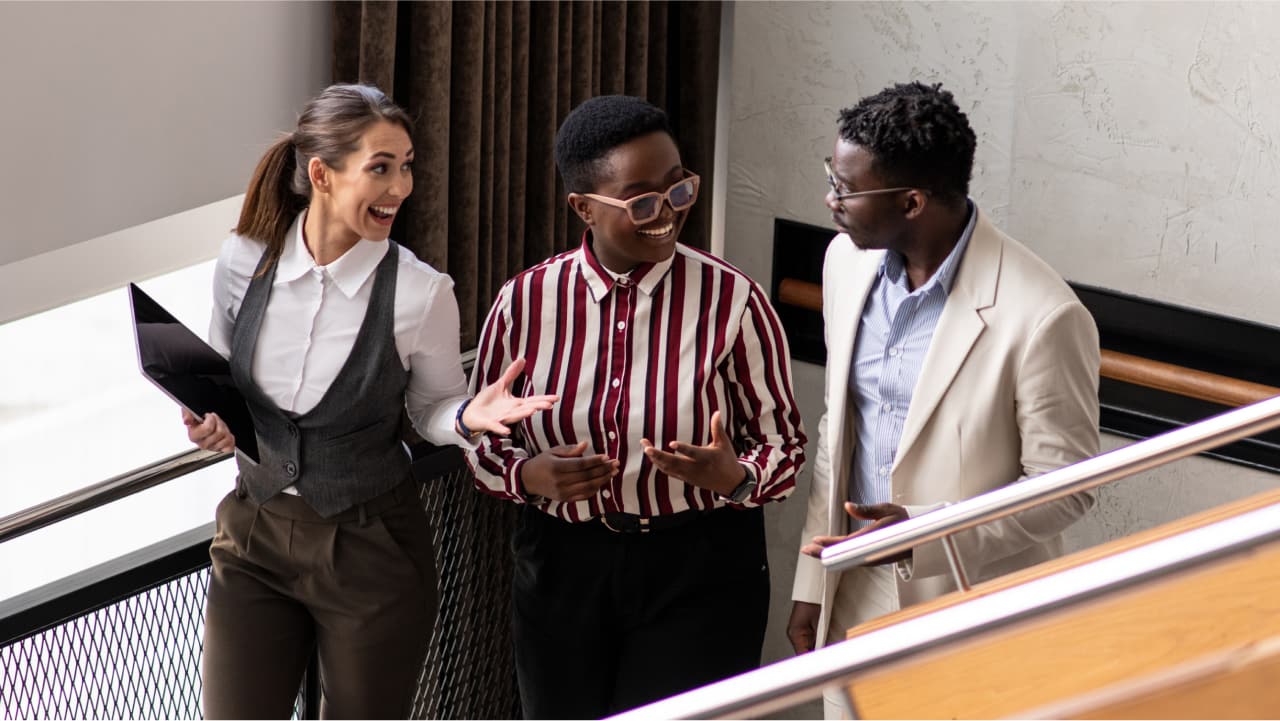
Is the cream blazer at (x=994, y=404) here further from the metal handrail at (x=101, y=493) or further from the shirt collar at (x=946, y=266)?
the metal handrail at (x=101, y=493)

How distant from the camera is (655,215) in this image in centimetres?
212

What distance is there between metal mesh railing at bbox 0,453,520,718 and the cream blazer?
46.2 inches

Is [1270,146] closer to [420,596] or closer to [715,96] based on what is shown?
[715,96]

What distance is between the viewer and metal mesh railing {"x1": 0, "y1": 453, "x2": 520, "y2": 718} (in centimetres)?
236

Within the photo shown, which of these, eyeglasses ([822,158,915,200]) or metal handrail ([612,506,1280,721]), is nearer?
metal handrail ([612,506,1280,721])

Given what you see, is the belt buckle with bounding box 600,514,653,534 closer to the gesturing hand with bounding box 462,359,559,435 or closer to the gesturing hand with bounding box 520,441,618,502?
the gesturing hand with bounding box 520,441,618,502

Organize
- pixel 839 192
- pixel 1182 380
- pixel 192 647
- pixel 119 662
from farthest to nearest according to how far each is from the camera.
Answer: pixel 1182 380, pixel 192 647, pixel 119 662, pixel 839 192

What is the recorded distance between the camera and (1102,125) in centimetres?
297

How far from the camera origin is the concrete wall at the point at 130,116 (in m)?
2.35

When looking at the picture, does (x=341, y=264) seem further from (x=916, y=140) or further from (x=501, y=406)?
(x=916, y=140)

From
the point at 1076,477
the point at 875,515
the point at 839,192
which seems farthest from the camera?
the point at 839,192

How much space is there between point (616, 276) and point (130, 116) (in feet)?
3.31

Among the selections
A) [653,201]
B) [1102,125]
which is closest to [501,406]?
[653,201]

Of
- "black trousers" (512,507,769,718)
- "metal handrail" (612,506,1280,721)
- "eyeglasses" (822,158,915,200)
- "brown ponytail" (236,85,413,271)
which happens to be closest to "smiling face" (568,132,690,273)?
"eyeglasses" (822,158,915,200)
